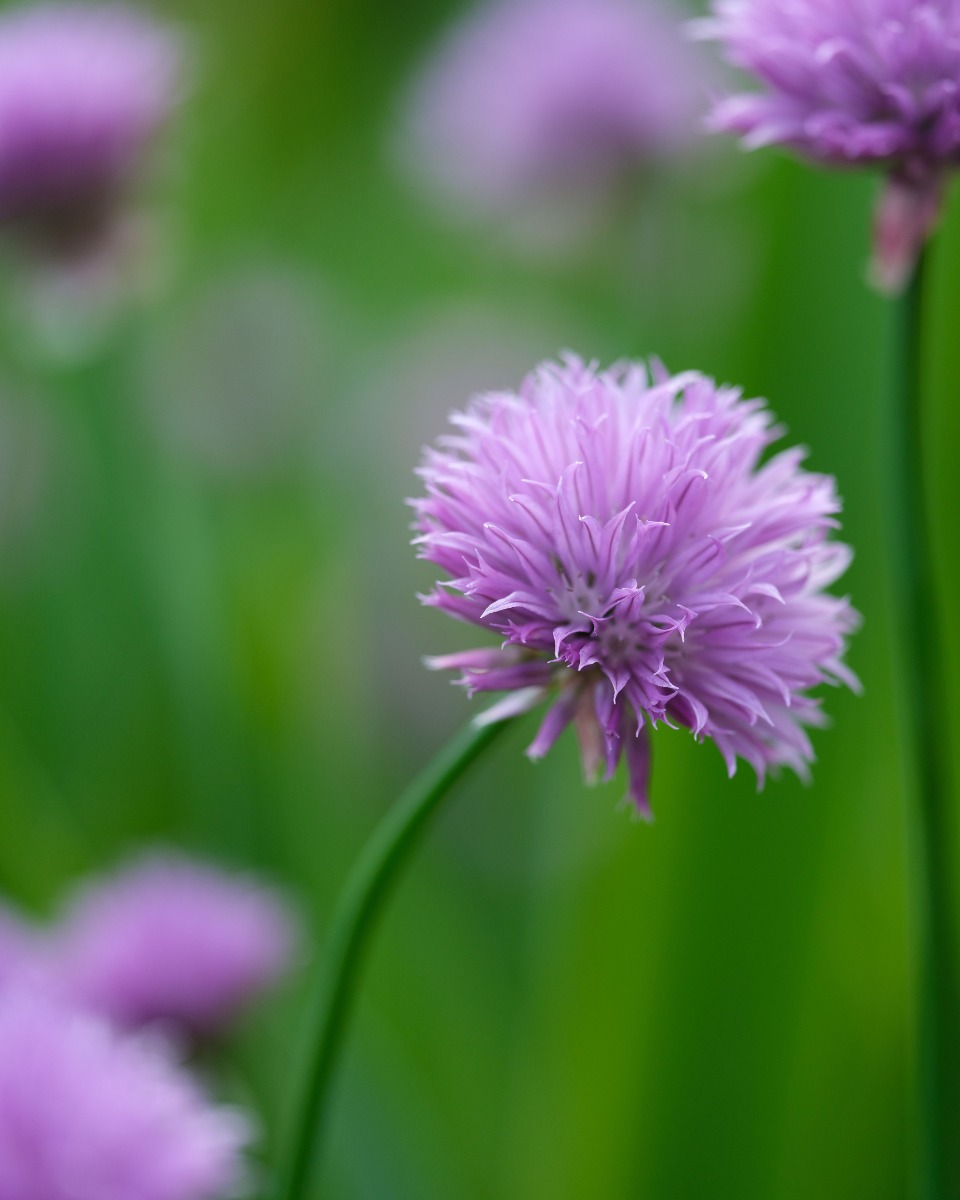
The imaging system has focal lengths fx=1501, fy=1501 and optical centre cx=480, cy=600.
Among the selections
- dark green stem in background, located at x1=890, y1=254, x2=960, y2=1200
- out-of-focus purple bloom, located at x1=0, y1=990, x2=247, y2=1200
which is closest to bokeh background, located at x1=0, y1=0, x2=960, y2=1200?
dark green stem in background, located at x1=890, y1=254, x2=960, y2=1200

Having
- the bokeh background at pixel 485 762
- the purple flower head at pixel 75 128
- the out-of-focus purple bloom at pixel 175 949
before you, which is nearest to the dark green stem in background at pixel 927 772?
the bokeh background at pixel 485 762

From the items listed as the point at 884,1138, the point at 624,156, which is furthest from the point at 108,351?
the point at 884,1138

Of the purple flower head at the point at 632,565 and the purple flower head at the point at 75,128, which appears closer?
the purple flower head at the point at 632,565

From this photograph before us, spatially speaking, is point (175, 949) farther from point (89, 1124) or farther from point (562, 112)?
point (562, 112)

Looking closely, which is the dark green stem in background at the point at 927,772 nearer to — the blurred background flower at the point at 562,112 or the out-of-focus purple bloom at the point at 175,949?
the out-of-focus purple bloom at the point at 175,949

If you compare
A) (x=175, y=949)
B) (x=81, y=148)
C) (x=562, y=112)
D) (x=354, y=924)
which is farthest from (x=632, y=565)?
(x=562, y=112)

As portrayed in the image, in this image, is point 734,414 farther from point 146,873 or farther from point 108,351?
point 108,351
